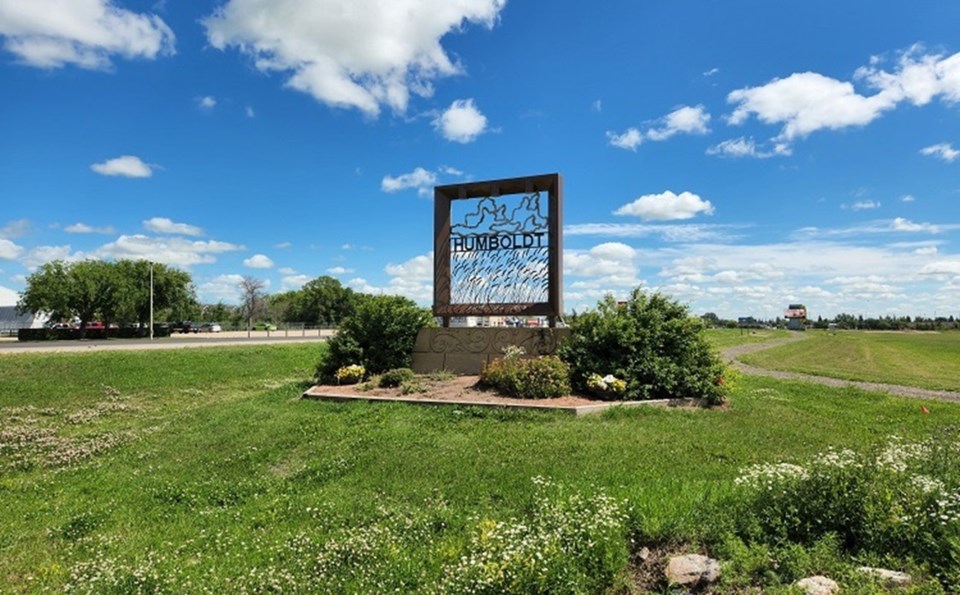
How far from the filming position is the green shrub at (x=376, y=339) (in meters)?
13.3

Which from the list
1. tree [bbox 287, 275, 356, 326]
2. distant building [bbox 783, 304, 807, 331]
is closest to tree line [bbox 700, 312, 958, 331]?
distant building [bbox 783, 304, 807, 331]

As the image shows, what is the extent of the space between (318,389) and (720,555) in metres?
10.3

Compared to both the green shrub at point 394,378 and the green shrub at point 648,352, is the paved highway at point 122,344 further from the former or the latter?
the green shrub at point 648,352

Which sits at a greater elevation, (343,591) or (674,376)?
(674,376)

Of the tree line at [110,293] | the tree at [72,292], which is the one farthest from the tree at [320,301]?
the tree at [72,292]

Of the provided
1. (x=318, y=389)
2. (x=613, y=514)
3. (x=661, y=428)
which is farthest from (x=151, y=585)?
(x=318, y=389)

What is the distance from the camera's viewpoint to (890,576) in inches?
115

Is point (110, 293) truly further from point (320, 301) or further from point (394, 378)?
point (320, 301)

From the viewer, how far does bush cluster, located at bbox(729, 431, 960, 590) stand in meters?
3.07

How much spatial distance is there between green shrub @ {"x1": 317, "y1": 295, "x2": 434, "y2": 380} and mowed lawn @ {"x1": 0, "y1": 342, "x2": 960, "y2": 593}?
164 cm

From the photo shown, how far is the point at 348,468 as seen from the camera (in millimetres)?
6488

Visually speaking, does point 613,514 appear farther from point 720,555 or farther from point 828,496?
point 828,496

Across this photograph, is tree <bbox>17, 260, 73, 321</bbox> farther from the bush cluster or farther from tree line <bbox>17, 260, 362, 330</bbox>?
the bush cluster

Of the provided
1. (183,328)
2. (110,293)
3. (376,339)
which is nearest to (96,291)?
(110,293)
